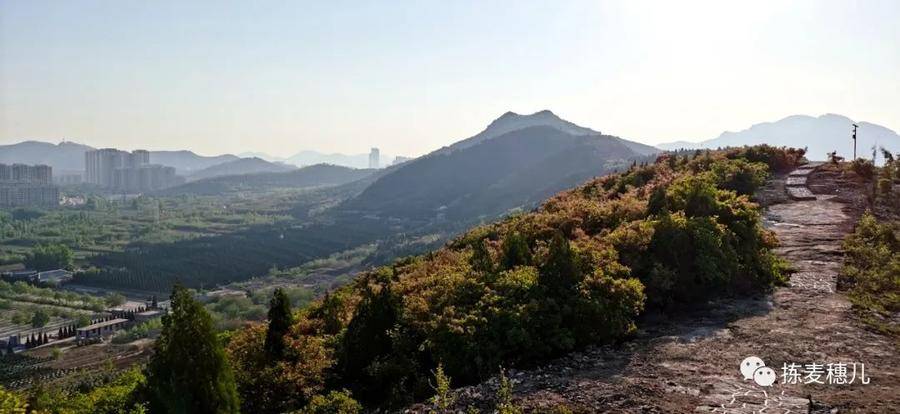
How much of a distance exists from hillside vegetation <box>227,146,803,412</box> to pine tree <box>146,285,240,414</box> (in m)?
0.95

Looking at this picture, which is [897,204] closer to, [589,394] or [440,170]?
[589,394]

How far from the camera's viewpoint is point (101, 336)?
6462 centimetres

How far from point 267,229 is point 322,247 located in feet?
94.2

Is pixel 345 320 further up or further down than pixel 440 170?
further down

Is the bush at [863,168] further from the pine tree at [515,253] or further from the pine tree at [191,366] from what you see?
the pine tree at [191,366]

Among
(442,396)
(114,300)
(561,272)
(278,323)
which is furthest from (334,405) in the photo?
(114,300)

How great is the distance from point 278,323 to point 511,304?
368 cm

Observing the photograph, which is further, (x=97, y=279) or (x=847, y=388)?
(x=97, y=279)

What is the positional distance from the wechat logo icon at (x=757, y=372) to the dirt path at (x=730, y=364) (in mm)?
62

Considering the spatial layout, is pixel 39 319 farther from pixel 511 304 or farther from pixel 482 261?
pixel 511 304

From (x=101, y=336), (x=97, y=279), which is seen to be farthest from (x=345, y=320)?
(x=97, y=279)

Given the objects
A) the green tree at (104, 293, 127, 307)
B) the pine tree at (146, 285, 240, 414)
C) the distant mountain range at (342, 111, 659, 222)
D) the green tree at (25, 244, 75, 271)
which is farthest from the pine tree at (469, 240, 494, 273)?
the green tree at (25, 244, 75, 271)

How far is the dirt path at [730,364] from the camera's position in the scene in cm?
470

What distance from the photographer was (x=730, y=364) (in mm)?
5508
